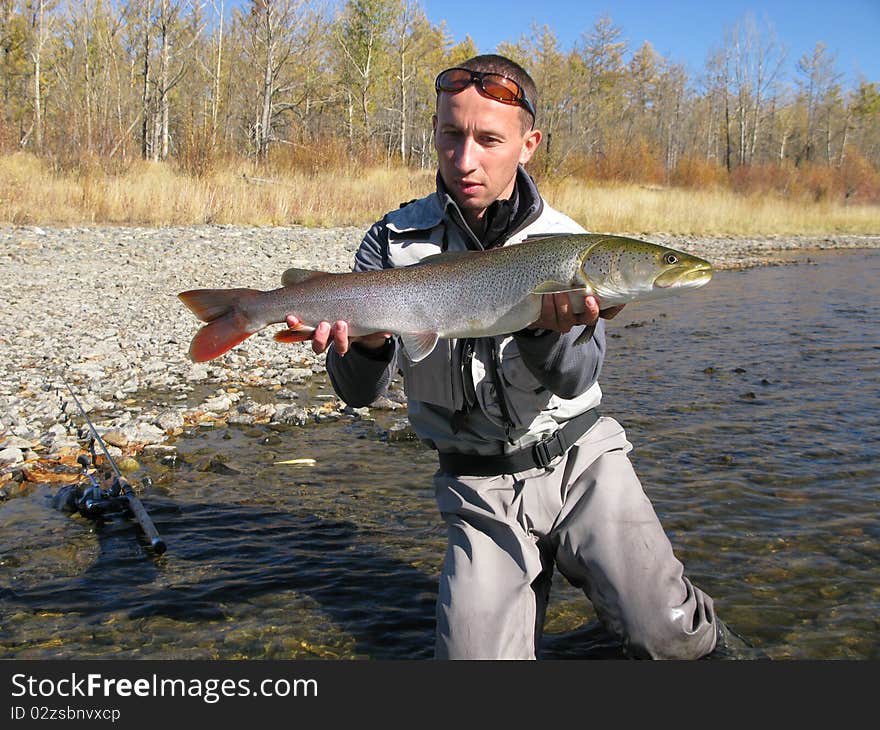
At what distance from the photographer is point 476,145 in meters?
3.35

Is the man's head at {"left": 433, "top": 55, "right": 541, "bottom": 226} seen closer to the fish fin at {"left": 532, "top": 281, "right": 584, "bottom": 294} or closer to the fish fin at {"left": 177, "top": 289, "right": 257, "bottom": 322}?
the fish fin at {"left": 532, "top": 281, "right": 584, "bottom": 294}

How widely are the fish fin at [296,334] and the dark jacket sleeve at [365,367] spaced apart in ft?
0.84

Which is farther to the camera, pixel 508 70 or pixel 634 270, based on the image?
pixel 508 70

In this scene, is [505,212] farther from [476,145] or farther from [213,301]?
[213,301]

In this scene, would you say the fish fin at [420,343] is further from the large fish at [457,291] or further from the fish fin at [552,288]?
the fish fin at [552,288]

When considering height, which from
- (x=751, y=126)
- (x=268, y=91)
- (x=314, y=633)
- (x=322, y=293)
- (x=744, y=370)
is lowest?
(x=314, y=633)

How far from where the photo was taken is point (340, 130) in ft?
131

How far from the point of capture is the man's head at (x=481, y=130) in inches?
131

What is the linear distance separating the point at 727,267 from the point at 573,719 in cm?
1906

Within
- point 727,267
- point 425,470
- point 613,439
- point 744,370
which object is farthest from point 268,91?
point 613,439

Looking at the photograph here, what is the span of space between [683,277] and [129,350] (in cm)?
666

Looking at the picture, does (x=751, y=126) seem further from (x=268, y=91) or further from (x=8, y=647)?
(x=8, y=647)

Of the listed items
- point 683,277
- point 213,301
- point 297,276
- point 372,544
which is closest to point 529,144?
point 683,277

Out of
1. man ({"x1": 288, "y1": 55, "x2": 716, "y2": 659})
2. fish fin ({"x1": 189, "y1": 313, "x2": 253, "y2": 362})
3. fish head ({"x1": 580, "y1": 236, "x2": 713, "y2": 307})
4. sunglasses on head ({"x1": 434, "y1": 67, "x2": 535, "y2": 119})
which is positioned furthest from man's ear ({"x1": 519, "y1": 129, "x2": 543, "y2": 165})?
fish fin ({"x1": 189, "y1": 313, "x2": 253, "y2": 362})
